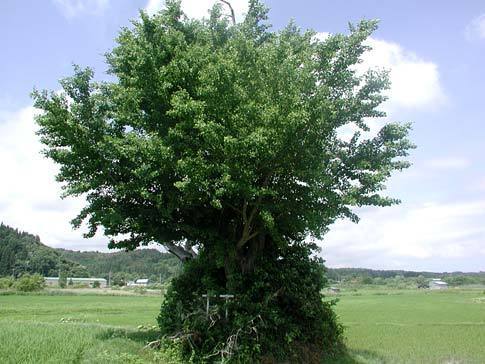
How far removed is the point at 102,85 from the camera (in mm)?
18125

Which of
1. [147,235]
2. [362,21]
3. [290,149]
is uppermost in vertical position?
[362,21]

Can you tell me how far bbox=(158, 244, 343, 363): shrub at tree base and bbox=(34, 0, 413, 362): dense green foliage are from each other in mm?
52

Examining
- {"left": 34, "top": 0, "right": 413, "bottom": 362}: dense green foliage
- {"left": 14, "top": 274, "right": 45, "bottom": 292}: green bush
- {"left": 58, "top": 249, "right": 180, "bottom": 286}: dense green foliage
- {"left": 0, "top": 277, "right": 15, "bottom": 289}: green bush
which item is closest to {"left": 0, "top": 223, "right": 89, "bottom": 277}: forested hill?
{"left": 58, "top": 249, "right": 180, "bottom": 286}: dense green foliage

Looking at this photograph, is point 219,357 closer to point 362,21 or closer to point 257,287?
point 257,287

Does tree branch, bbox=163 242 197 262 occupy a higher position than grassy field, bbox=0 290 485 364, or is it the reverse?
tree branch, bbox=163 242 197 262

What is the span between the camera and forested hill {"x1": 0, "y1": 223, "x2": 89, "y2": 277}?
124625 millimetres

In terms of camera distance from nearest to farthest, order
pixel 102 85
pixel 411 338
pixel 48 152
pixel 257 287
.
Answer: pixel 48 152
pixel 257 287
pixel 102 85
pixel 411 338

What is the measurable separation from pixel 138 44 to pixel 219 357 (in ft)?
32.5

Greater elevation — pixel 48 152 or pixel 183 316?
pixel 48 152

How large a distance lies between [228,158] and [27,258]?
135 m

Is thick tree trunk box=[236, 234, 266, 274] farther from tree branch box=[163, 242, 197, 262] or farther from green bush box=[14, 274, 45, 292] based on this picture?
green bush box=[14, 274, 45, 292]

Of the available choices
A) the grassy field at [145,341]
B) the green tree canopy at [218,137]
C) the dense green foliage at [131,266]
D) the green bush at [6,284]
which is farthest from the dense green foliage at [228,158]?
the dense green foliage at [131,266]

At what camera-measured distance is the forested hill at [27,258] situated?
124625 mm

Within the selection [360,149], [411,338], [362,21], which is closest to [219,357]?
[360,149]
